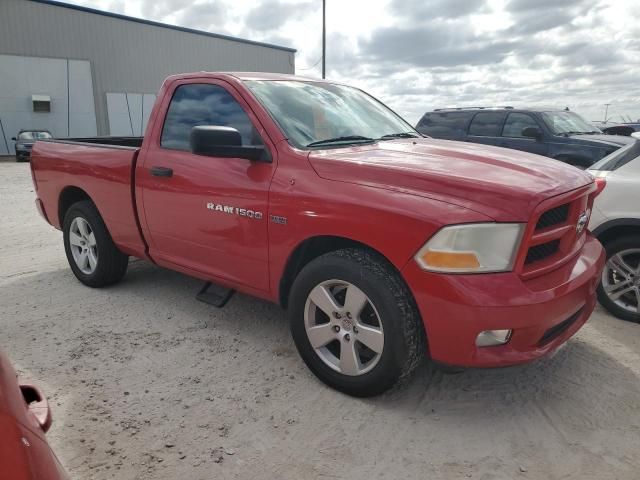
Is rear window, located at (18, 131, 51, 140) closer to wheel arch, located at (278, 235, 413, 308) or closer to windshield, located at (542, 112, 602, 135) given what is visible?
windshield, located at (542, 112, 602, 135)

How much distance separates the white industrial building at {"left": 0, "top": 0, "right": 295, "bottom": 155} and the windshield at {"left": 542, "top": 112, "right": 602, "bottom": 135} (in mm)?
21151

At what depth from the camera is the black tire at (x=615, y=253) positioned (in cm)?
389

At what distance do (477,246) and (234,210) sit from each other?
1.58m

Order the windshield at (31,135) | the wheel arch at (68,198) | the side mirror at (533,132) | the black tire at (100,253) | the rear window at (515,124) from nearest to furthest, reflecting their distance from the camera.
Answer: the black tire at (100,253) → the wheel arch at (68,198) → the side mirror at (533,132) → the rear window at (515,124) → the windshield at (31,135)

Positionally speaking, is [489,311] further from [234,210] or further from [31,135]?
[31,135]

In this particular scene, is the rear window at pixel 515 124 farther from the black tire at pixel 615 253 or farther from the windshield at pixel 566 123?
the black tire at pixel 615 253

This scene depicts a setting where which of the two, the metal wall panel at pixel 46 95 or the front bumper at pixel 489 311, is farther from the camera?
the metal wall panel at pixel 46 95

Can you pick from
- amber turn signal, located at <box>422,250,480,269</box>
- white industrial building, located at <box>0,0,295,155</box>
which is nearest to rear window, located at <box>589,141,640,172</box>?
amber turn signal, located at <box>422,250,480,269</box>

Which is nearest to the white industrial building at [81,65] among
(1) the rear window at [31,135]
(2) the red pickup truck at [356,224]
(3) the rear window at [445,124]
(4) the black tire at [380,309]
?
(1) the rear window at [31,135]

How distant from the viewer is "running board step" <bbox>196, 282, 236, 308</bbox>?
3701 millimetres

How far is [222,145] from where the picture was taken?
3.04 meters

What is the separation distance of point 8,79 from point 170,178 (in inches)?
1006

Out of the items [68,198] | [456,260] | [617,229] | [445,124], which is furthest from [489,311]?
[445,124]

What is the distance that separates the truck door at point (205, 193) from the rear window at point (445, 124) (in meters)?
6.65
